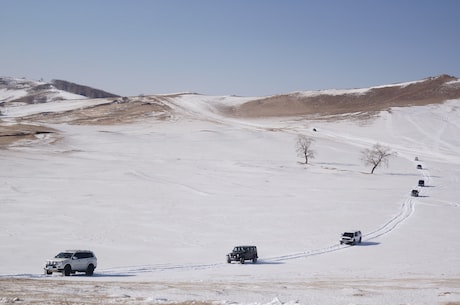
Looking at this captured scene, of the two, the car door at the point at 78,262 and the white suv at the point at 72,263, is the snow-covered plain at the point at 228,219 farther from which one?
the car door at the point at 78,262

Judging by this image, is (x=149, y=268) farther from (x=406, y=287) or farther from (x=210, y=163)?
(x=210, y=163)

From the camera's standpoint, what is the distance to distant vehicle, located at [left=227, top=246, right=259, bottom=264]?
102 feet

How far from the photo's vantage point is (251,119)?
17938cm

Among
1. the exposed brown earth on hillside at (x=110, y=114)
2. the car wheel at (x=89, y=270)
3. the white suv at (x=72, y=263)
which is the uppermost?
the exposed brown earth on hillside at (x=110, y=114)

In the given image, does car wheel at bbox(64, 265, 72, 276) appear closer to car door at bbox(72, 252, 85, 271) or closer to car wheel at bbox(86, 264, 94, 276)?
car door at bbox(72, 252, 85, 271)

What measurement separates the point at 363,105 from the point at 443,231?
15306cm

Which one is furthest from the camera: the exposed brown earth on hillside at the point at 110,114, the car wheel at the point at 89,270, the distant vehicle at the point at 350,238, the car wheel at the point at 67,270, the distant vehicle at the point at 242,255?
the exposed brown earth on hillside at the point at 110,114

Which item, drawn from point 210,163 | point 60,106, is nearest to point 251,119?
point 60,106

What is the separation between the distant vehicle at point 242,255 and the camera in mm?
31117

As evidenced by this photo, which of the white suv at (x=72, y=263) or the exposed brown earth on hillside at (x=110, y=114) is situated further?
the exposed brown earth on hillside at (x=110, y=114)

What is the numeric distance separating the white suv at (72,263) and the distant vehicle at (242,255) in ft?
27.6

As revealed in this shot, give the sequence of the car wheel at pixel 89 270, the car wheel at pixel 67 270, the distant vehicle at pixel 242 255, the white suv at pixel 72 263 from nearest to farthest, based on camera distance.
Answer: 1. the white suv at pixel 72 263
2. the car wheel at pixel 67 270
3. the car wheel at pixel 89 270
4. the distant vehicle at pixel 242 255

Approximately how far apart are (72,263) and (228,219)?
22254 mm

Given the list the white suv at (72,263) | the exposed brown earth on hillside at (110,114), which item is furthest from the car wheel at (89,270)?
the exposed brown earth on hillside at (110,114)
